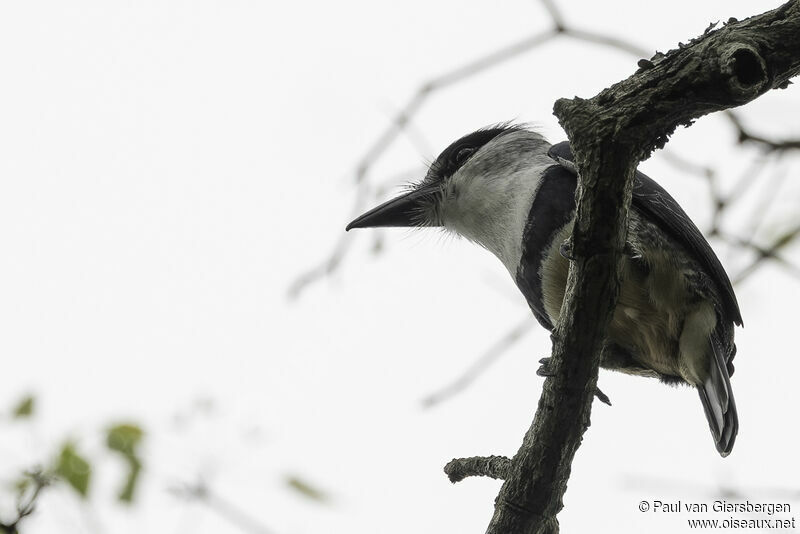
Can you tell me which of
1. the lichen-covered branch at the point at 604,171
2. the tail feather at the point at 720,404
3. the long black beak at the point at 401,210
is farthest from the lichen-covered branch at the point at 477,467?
the long black beak at the point at 401,210

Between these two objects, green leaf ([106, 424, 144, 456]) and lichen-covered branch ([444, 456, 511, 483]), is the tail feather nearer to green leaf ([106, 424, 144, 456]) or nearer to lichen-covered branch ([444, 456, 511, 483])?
lichen-covered branch ([444, 456, 511, 483])

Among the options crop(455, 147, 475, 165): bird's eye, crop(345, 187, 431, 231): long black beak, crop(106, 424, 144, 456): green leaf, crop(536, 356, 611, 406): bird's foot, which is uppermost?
crop(455, 147, 475, 165): bird's eye

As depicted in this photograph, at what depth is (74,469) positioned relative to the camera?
260cm

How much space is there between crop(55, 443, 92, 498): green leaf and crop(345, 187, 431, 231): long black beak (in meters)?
1.86

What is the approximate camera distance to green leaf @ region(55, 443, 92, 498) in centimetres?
252

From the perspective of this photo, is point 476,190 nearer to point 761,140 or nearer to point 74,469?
point 761,140

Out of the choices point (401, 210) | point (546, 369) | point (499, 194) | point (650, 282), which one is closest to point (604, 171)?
point (546, 369)

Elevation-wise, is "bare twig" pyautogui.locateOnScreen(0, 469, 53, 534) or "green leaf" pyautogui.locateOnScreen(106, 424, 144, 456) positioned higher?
"green leaf" pyautogui.locateOnScreen(106, 424, 144, 456)

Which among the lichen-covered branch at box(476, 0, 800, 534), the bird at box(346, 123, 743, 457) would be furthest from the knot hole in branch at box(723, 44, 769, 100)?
the bird at box(346, 123, 743, 457)

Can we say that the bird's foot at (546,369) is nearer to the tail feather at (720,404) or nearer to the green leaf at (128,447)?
the tail feather at (720,404)

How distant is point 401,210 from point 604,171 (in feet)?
6.77

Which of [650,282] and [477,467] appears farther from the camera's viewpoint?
[650,282]

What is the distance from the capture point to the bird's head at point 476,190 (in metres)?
3.75

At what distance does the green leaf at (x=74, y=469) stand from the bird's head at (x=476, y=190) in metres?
1.76
